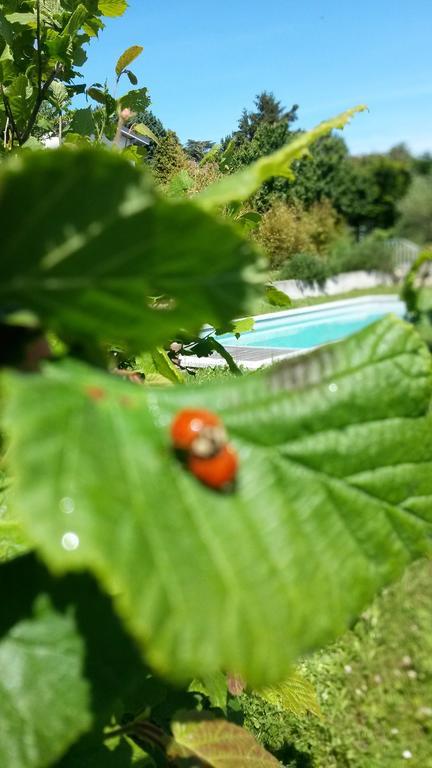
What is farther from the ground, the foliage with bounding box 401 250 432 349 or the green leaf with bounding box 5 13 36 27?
the green leaf with bounding box 5 13 36 27

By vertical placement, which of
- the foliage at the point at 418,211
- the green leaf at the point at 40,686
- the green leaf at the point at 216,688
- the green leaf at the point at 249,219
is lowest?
the green leaf at the point at 216,688

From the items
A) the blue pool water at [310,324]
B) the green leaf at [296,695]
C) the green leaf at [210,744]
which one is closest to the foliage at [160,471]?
the green leaf at [210,744]

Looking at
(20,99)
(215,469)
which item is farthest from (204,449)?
(20,99)

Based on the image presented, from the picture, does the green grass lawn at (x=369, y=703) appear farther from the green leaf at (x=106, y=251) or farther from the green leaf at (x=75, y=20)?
the green leaf at (x=106, y=251)

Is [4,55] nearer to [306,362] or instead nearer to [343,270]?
[306,362]

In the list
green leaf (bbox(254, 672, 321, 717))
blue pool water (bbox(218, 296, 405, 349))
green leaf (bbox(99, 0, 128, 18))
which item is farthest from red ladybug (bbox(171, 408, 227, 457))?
blue pool water (bbox(218, 296, 405, 349))

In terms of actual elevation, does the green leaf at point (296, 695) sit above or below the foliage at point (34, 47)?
below

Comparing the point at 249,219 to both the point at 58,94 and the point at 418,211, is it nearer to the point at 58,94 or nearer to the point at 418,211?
the point at 58,94

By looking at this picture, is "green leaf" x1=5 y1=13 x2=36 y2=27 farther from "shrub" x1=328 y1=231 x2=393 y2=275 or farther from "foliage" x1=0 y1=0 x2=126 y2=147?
"shrub" x1=328 y1=231 x2=393 y2=275

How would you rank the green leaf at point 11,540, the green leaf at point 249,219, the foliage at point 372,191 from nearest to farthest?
the green leaf at point 11,540, the green leaf at point 249,219, the foliage at point 372,191
